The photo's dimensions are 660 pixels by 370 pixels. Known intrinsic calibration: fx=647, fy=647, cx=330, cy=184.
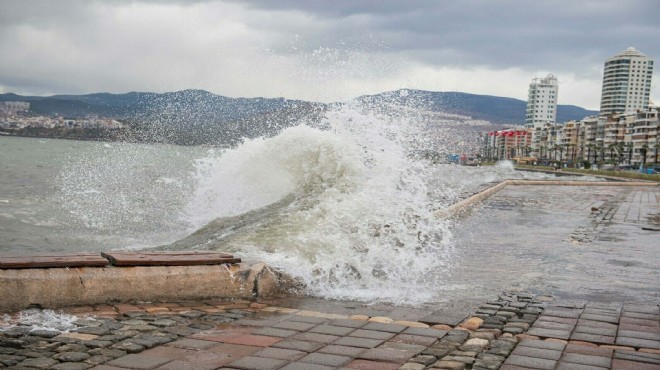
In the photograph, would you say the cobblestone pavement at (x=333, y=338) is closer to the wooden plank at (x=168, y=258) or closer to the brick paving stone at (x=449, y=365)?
the brick paving stone at (x=449, y=365)

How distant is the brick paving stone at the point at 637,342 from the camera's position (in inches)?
167

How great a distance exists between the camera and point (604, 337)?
14.4ft

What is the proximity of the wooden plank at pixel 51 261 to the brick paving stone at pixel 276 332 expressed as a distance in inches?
60.0

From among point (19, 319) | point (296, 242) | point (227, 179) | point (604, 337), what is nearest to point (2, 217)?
point (227, 179)

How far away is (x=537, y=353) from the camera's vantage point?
3.92 m

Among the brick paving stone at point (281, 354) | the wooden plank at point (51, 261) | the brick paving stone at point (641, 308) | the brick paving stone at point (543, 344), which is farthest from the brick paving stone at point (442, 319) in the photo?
the wooden plank at point (51, 261)

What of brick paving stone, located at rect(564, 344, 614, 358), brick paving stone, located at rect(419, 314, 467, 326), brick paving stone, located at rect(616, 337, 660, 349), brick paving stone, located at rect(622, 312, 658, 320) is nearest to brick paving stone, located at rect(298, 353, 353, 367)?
brick paving stone, located at rect(419, 314, 467, 326)

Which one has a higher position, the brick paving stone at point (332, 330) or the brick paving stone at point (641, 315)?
the brick paving stone at point (641, 315)

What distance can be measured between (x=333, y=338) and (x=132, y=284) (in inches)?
70.8

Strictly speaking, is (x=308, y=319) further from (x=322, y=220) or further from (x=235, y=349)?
(x=322, y=220)

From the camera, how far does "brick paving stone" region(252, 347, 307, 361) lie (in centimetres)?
369

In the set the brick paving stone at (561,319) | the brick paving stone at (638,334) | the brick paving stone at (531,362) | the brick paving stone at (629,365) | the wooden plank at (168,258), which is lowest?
the brick paving stone at (561,319)

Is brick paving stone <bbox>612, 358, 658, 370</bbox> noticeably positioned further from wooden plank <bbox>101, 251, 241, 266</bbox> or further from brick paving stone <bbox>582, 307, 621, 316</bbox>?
wooden plank <bbox>101, 251, 241, 266</bbox>

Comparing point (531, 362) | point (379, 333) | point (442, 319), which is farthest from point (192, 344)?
point (531, 362)
